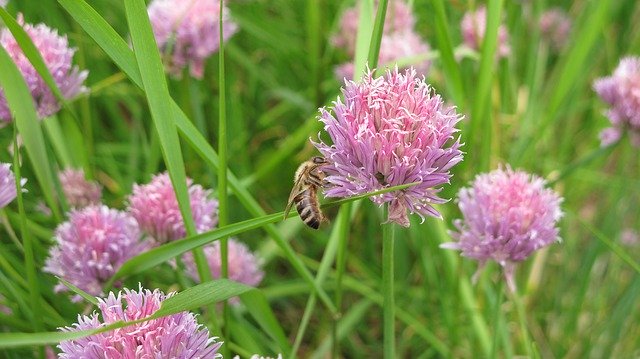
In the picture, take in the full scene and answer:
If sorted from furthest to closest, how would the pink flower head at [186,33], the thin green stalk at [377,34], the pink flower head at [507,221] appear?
the pink flower head at [186,33] < the pink flower head at [507,221] < the thin green stalk at [377,34]

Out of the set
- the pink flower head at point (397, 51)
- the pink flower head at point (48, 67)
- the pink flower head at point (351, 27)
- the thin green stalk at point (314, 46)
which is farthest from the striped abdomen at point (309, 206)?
the pink flower head at point (351, 27)

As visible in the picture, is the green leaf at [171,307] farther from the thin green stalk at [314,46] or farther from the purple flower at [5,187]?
the thin green stalk at [314,46]

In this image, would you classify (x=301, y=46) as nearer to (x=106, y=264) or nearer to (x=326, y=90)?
(x=326, y=90)

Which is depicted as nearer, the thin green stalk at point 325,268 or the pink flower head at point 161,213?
the thin green stalk at point 325,268

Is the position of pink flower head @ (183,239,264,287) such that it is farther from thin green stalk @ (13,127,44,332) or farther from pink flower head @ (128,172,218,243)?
thin green stalk @ (13,127,44,332)

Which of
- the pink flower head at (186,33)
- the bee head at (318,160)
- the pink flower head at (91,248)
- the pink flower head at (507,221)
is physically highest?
the pink flower head at (186,33)

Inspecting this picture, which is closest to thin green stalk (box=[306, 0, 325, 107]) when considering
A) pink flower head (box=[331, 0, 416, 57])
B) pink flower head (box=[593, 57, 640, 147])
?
pink flower head (box=[331, 0, 416, 57])

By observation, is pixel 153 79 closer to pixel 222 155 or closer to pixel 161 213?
pixel 222 155
